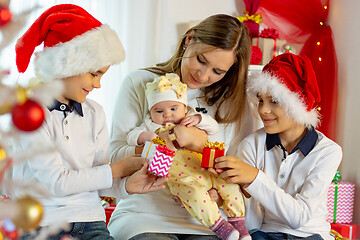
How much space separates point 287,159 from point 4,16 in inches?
65.3

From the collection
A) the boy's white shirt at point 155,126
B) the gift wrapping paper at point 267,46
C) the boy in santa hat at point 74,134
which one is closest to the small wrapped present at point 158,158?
the boy in santa hat at point 74,134

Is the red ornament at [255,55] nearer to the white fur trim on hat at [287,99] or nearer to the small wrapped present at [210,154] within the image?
the white fur trim on hat at [287,99]

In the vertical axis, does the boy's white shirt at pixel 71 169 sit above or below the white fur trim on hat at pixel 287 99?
below

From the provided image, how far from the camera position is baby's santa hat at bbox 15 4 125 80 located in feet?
5.19

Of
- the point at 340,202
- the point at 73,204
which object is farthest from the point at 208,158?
the point at 340,202

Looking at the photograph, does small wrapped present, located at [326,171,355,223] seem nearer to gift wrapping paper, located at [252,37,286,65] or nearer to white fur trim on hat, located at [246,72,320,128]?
gift wrapping paper, located at [252,37,286,65]

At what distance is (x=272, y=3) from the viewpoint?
3.81 metres

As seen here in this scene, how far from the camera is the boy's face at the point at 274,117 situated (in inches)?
80.7

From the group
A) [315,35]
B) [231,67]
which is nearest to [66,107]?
[231,67]

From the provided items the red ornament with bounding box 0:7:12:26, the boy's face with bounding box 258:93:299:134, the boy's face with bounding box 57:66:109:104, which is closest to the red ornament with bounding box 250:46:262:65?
the boy's face with bounding box 258:93:299:134

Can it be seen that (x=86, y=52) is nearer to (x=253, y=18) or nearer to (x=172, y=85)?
(x=172, y=85)

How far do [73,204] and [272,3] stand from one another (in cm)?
276

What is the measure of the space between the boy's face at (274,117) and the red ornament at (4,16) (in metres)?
1.58

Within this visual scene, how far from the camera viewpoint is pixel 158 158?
1.71 m
